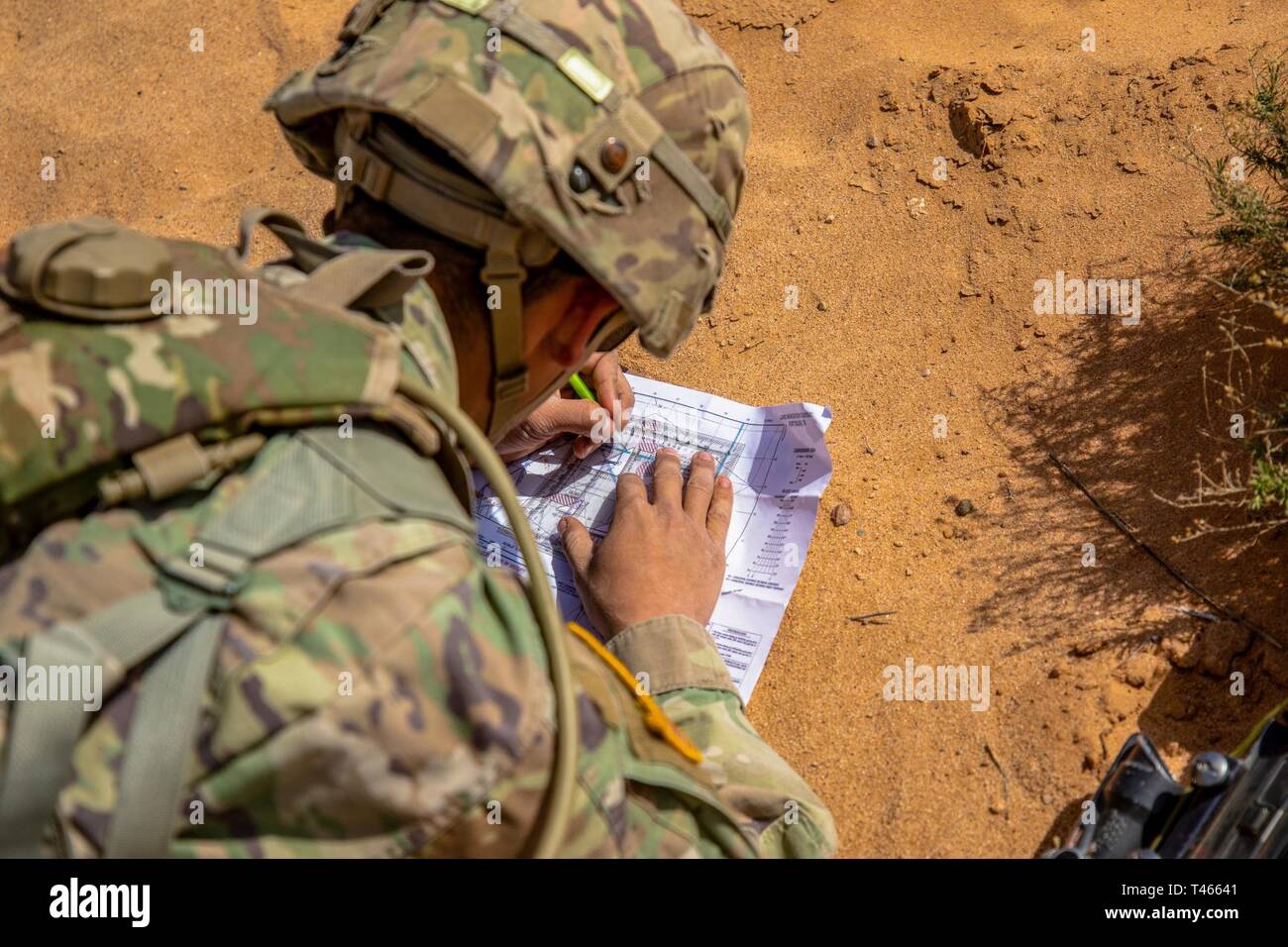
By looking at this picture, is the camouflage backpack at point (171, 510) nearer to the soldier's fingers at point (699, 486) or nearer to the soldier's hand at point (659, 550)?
the soldier's hand at point (659, 550)

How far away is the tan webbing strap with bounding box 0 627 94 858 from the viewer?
3.11 ft

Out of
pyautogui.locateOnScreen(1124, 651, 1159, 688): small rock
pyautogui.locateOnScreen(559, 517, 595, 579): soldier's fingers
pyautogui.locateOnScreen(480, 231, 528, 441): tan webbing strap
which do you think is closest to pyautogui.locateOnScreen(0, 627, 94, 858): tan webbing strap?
pyautogui.locateOnScreen(480, 231, 528, 441): tan webbing strap

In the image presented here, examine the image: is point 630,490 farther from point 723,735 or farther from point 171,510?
point 171,510

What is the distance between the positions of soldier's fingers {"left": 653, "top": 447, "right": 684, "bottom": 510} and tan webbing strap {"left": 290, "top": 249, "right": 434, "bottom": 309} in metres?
0.91

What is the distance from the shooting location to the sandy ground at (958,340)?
191cm

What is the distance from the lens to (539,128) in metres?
1.46

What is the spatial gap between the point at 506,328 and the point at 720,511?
0.73 m

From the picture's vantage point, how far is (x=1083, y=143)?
8.41ft

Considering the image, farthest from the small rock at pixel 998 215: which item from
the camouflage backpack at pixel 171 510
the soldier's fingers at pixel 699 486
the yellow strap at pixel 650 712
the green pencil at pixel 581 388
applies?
the camouflage backpack at pixel 171 510

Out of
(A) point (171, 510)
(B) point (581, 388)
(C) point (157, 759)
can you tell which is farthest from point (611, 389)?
(C) point (157, 759)

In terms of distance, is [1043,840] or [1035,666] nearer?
[1043,840]

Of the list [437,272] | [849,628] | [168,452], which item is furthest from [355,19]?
[849,628]

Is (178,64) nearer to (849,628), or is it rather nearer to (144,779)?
(849,628)

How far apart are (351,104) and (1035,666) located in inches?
58.9
